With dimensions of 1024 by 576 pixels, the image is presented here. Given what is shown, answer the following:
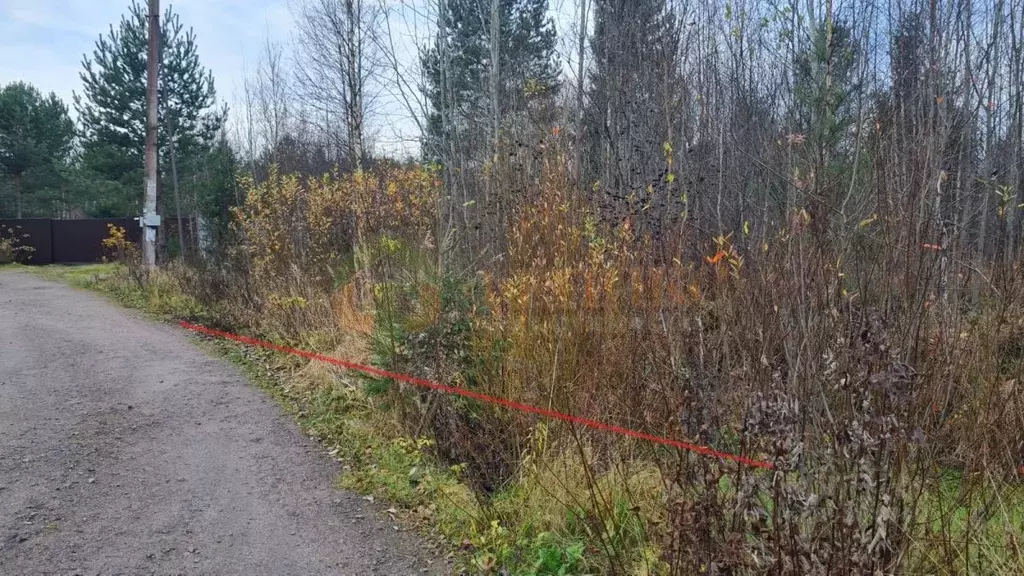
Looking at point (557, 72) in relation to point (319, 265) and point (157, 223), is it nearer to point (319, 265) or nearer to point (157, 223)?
point (319, 265)

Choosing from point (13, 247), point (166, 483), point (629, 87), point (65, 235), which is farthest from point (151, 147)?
point (65, 235)

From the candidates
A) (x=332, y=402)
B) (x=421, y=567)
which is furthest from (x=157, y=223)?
(x=421, y=567)

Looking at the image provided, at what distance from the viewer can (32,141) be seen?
2827 centimetres

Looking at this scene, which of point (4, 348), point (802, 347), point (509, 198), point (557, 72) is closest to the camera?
point (802, 347)

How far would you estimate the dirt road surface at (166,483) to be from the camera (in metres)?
3.12

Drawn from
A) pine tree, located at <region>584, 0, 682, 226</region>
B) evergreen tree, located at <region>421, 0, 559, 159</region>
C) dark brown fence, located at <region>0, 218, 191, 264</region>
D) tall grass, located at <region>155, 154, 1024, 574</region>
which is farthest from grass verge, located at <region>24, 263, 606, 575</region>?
dark brown fence, located at <region>0, 218, 191, 264</region>

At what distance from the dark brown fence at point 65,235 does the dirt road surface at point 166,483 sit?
17372mm

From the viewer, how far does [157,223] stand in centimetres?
1277

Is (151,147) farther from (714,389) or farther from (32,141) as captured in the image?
(32,141)

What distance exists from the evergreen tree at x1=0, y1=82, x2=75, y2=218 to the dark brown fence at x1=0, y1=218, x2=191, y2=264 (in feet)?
25.0

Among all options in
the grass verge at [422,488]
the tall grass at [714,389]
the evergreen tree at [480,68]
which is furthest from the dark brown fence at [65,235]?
the tall grass at [714,389]

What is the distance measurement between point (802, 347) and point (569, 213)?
97.5 inches

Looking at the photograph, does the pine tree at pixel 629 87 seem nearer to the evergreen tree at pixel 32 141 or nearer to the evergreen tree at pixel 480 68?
the evergreen tree at pixel 480 68

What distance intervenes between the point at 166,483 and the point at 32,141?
31.7m
